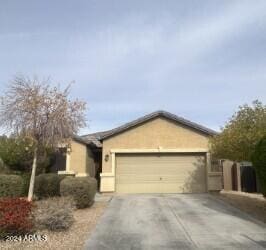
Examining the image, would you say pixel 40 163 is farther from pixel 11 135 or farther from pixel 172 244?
pixel 172 244

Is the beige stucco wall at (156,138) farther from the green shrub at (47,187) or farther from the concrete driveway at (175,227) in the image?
the concrete driveway at (175,227)

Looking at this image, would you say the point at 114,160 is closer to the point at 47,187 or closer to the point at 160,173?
the point at 160,173

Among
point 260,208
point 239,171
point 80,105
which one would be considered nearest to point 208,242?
point 260,208

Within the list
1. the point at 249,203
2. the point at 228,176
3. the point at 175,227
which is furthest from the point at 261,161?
the point at 228,176

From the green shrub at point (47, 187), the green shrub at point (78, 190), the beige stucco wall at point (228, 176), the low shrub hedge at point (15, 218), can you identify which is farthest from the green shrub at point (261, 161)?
the beige stucco wall at point (228, 176)

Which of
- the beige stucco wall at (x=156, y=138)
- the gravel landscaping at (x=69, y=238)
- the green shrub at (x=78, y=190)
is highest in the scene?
the beige stucco wall at (x=156, y=138)

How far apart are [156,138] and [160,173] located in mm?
2017

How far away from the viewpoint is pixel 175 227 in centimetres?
1310

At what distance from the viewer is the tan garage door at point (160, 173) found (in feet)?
76.9

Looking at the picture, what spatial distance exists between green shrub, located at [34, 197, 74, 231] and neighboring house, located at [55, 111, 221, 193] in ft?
34.3

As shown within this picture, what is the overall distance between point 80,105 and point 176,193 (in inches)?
→ 343

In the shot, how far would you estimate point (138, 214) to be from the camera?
618 inches

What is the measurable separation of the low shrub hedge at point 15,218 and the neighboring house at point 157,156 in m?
11.3

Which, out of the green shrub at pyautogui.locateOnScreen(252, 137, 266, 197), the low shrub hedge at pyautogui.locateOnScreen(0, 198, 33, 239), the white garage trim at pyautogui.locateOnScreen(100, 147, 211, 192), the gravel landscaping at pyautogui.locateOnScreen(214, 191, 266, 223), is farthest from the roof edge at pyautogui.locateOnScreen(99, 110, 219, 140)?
the low shrub hedge at pyautogui.locateOnScreen(0, 198, 33, 239)
